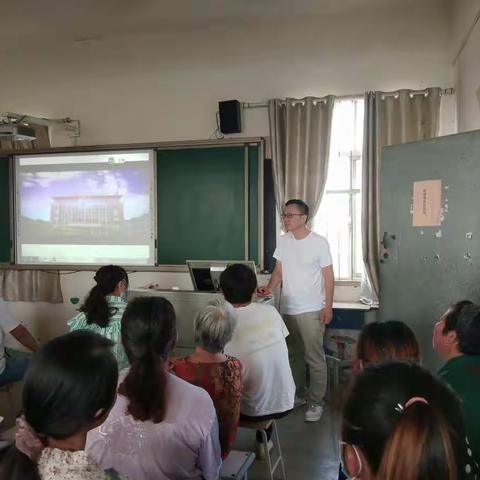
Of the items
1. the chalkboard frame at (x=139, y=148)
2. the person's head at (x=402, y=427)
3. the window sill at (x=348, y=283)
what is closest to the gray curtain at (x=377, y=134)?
the window sill at (x=348, y=283)

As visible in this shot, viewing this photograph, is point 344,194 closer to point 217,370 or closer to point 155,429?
point 217,370

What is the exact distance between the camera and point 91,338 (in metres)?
1.14

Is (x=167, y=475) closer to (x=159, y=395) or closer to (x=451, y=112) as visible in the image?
(x=159, y=395)

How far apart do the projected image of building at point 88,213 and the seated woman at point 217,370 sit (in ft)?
10.5

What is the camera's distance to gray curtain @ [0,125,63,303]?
511cm

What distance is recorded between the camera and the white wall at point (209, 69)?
4.33 meters

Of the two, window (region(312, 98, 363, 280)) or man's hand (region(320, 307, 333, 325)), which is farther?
window (region(312, 98, 363, 280))

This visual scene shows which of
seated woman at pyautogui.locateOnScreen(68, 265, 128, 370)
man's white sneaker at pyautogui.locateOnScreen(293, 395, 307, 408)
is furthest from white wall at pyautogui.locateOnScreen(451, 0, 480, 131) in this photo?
seated woman at pyautogui.locateOnScreen(68, 265, 128, 370)

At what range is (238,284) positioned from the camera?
97.2 inches

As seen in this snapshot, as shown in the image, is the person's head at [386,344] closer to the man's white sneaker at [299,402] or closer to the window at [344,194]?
the man's white sneaker at [299,402]

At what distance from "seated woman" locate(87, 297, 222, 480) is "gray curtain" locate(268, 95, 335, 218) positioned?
309 cm

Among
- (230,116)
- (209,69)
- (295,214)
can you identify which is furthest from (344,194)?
(209,69)

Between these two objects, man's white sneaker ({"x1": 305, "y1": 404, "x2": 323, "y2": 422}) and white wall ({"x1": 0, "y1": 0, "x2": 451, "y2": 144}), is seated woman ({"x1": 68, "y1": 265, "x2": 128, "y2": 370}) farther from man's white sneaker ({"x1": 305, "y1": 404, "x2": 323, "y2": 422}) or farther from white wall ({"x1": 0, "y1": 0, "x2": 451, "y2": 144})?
white wall ({"x1": 0, "y1": 0, "x2": 451, "y2": 144})

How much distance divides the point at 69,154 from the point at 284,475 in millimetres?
3699
